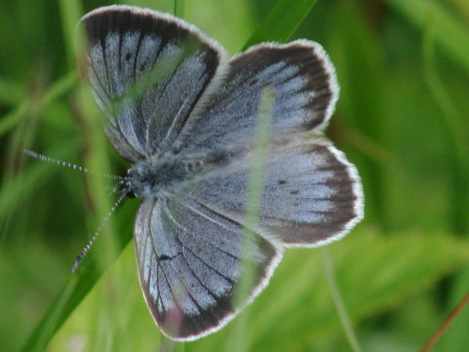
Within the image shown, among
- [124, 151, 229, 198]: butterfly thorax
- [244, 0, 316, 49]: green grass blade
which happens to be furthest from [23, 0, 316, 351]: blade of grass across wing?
[124, 151, 229, 198]: butterfly thorax

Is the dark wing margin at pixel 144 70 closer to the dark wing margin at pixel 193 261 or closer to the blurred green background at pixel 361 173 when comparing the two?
the blurred green background at pixel 361 173

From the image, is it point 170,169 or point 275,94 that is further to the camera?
point 170,169

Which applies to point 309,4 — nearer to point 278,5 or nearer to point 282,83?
point 278,5

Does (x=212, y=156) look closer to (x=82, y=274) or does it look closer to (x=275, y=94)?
(x=275, y=94)

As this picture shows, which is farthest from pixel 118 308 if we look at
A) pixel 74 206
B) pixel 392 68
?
pixel 392 68

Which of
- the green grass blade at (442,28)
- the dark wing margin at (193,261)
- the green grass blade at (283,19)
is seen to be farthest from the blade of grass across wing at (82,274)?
the green grass blade at (442,28)

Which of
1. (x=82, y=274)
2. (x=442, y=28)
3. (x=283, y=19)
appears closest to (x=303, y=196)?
(x=283, y=19)

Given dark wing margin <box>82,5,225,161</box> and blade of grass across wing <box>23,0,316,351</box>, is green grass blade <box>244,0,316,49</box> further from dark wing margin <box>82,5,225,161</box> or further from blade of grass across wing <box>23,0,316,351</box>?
dark wing margin <box>82,5,225,161</box>
